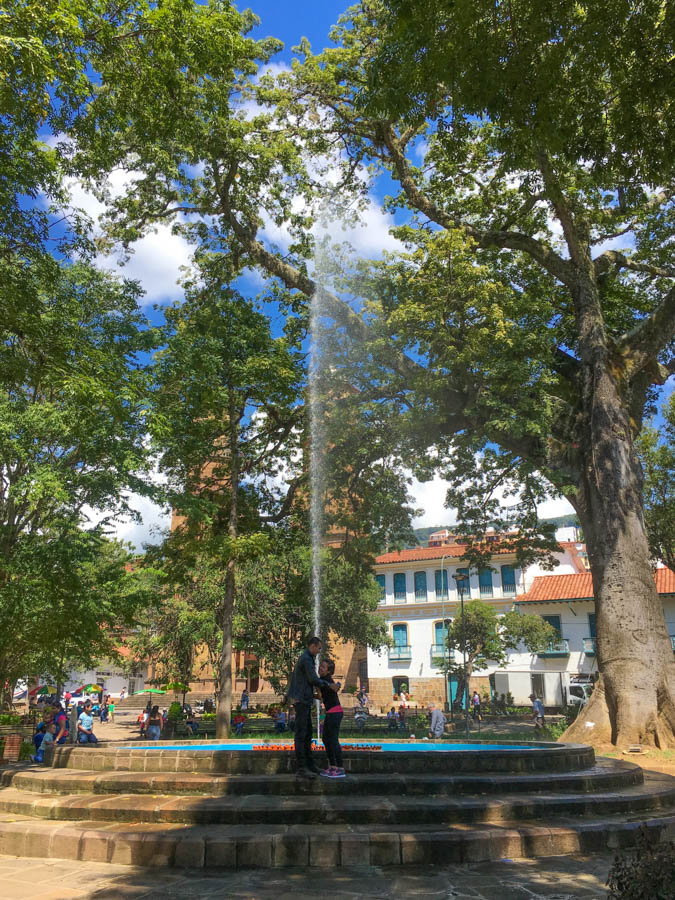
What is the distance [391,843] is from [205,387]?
14727 mm

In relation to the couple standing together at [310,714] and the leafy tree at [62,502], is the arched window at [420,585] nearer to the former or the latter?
the leafy tree at [62,502]

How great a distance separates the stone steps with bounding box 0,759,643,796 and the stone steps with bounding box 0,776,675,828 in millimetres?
102

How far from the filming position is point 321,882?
4680 mm

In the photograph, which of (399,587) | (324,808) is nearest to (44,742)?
(324,808)

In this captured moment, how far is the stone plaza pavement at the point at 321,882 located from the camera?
4.35 meters

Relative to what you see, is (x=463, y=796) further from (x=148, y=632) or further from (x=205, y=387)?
(x=148, y=632)

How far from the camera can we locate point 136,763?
751cm

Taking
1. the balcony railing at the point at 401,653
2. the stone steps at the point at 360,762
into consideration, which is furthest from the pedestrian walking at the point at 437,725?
the balcony railing at the point at 401,653

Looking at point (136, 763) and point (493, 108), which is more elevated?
point (493, 108)

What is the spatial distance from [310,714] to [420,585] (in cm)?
4057

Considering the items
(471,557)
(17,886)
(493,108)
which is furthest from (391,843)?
(471,557)

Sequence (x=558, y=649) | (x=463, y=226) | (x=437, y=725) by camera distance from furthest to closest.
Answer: (x=558, y=649) → (x=437, y=725) → (x=463, y=226)

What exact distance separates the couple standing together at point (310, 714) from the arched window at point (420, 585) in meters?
40.0

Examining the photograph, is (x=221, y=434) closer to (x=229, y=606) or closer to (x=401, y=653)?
(x=229, y=606)
